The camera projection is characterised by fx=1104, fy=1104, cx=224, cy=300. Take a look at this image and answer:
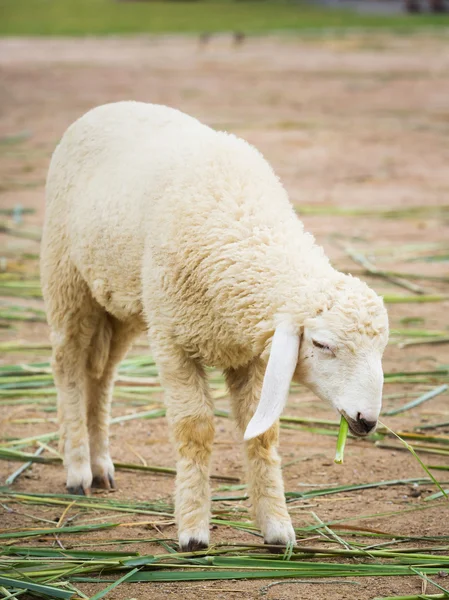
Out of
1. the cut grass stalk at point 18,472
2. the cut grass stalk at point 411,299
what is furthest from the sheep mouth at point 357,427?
the cut grass stalk at point 411,299

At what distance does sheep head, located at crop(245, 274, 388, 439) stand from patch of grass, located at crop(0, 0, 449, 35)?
2378 centimetres

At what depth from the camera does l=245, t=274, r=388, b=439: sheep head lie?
3445mm

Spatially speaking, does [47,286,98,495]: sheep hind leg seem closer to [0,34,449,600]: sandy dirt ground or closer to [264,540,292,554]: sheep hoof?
[0,34,449,600]: sandy dirt ground

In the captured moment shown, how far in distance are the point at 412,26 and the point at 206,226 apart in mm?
26064

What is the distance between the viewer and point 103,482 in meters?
4.90

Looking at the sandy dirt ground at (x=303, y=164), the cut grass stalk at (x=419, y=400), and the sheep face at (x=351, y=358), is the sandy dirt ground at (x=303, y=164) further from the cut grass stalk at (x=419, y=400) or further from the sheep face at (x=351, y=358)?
the sheep face at (x=351, y=358)

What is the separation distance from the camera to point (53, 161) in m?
5.09

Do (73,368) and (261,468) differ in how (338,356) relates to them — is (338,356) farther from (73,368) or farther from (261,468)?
(73,368)

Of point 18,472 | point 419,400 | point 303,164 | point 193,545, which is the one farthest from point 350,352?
point 303,164

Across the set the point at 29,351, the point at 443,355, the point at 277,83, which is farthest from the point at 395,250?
the point at 277,83

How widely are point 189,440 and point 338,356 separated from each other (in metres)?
0.80

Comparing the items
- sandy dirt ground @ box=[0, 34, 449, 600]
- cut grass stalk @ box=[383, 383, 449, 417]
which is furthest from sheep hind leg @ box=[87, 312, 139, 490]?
cut grass stalk @ box=[383, 383, 449, 417]

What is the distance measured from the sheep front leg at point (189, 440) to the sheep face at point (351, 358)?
0.64 meters

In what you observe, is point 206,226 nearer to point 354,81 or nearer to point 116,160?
point 116,160
